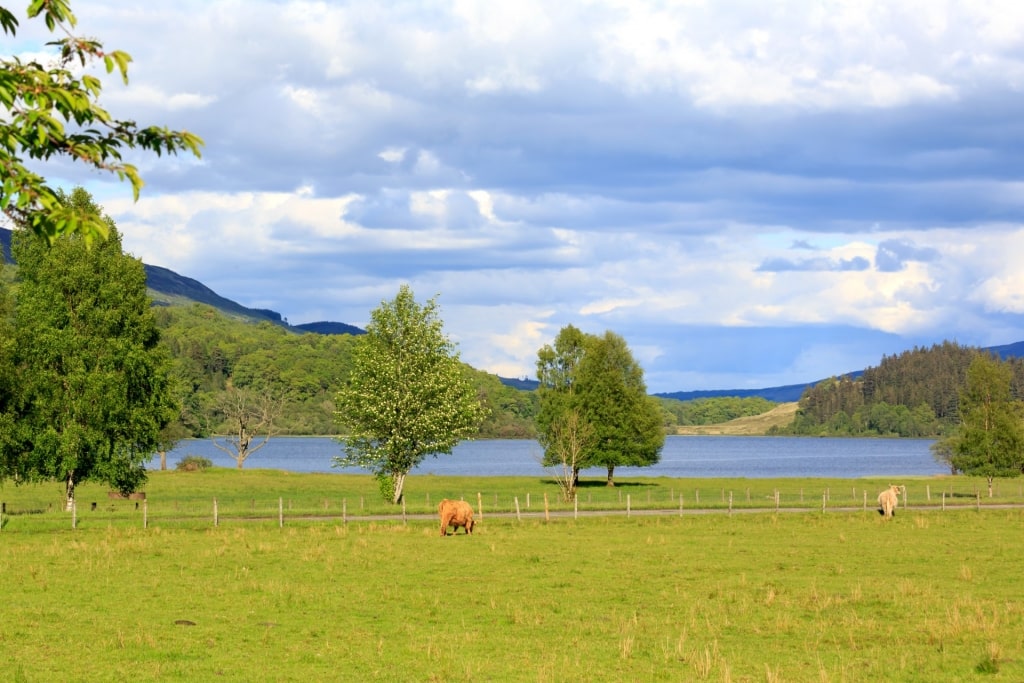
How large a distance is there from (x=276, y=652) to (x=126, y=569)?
1528 centimetres

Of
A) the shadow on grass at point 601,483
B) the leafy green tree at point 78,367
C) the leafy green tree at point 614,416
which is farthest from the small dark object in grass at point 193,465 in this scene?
the leafy green tree at point 78,367

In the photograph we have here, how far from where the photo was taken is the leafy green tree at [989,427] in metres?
85.1

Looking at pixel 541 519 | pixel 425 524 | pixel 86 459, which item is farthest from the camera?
pixel 86 459

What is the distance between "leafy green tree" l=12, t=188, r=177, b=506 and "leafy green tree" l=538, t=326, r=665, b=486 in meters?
45.4

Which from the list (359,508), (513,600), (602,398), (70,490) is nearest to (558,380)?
(602,398)

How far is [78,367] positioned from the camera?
60969 millimetres

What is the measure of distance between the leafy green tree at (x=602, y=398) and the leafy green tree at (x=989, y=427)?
28.9 m

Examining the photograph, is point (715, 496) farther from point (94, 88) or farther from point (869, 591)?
point (94, 88)

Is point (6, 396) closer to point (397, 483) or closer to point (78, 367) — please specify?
point (78, 367)

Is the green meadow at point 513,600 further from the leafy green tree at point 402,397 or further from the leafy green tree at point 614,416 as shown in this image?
the leafy green tree at point 614,416

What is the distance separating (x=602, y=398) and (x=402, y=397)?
120 feet

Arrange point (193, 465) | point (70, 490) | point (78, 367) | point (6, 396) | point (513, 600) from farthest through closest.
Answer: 1. point (193, 465)
2. point (70, 490)
3. point (78, 367)
4. point (6, 396)
5. point (513, 600)

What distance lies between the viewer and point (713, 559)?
37312 millimetres

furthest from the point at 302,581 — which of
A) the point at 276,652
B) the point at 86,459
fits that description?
the point at 86,459
